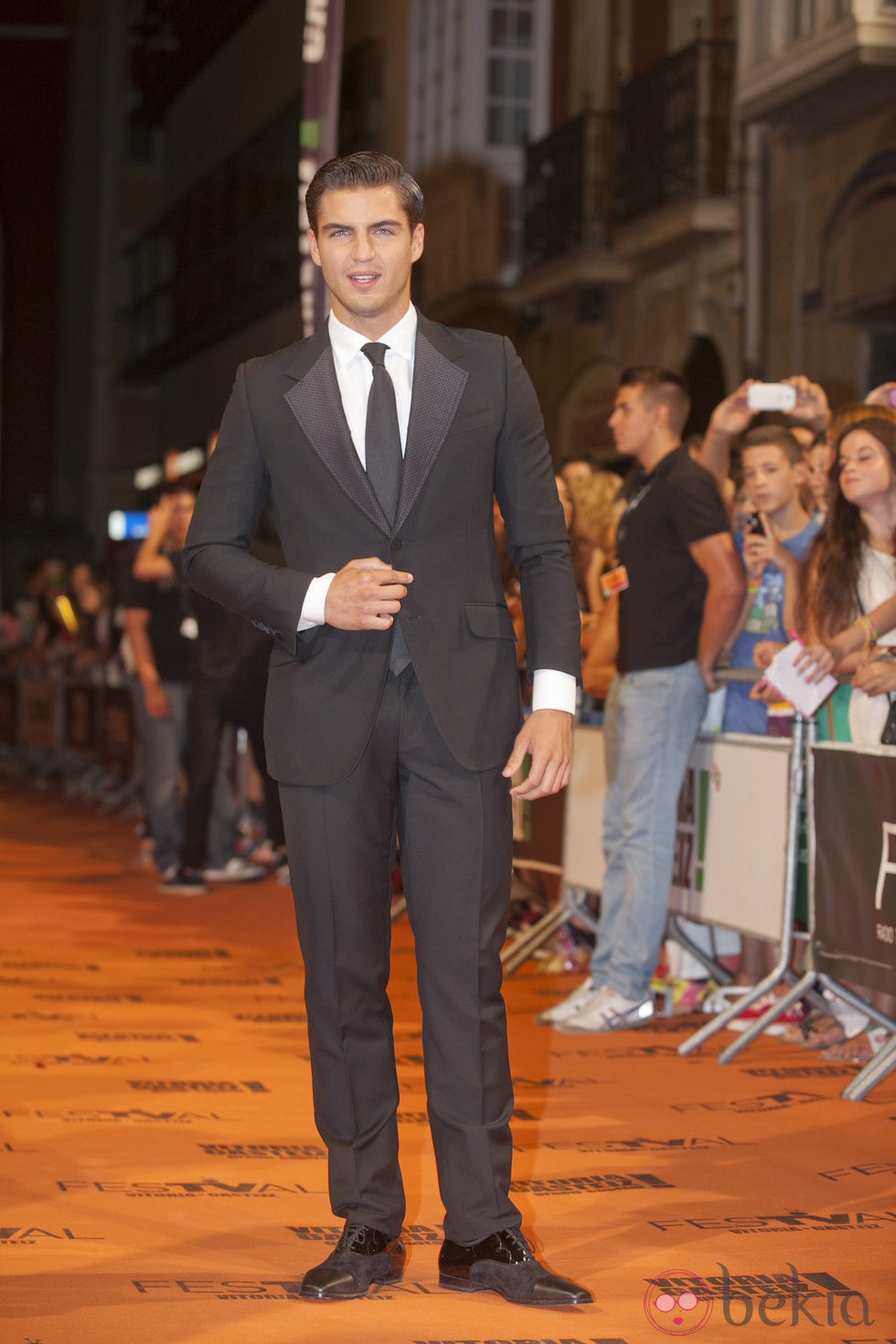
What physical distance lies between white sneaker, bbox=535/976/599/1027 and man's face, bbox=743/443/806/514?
5.90 ft

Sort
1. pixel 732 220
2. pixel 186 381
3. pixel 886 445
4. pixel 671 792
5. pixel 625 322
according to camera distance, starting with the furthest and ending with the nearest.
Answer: pixel 186 381
pixel 625 322
pixel 732 220
pixel 671 792
pixel 886 445

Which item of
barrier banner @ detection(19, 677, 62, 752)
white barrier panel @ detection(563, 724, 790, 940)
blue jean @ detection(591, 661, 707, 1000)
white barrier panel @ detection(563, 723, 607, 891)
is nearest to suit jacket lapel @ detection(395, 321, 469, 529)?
white barrier panel @ detection(563, 724, 790, 940)

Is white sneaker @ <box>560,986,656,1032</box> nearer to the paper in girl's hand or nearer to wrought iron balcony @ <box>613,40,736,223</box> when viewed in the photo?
the paper in girl's hand

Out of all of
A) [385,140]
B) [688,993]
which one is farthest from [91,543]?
[688,993]

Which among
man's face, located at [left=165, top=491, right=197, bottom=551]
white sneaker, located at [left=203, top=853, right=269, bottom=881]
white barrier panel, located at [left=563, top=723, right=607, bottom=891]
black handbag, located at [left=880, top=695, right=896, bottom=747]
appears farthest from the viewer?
white sneaker, located at [left=203, top=853, right=269, bottom=881]

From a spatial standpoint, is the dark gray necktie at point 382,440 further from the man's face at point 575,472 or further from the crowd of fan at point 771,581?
the man's face at point 575,472

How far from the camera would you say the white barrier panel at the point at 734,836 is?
5.99 m

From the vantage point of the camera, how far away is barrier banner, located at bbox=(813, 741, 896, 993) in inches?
209

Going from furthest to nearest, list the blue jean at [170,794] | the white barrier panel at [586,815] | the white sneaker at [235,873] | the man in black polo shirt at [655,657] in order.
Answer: the blue jean at [170,794], the white sneaker at [235,873], the white barrier panel at [586,815], the man in black polo shirt at [655,657]

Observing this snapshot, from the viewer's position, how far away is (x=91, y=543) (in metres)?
34.6

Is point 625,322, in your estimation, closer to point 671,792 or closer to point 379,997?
point 671,792

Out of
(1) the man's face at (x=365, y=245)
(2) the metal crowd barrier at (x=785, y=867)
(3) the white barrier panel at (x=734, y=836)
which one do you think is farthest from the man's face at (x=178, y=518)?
(1) the man's face at (x=365, y=245)

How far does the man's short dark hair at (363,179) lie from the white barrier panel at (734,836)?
2990 millimetres

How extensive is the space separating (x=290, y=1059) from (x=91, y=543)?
2964 cm
